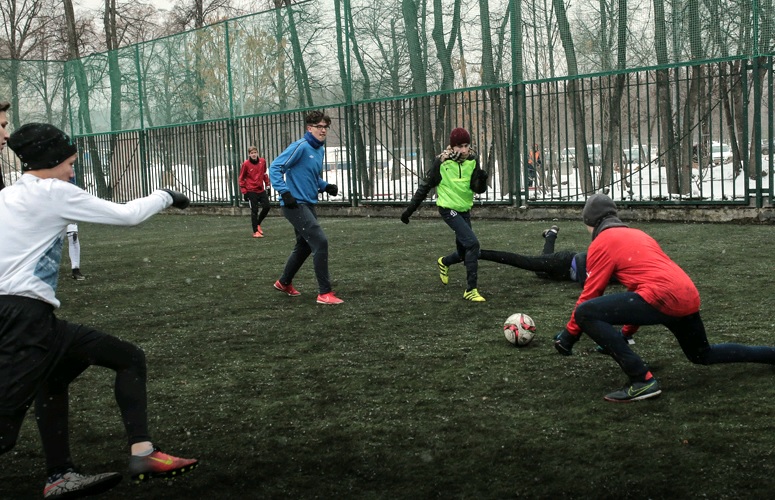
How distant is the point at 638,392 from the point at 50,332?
319 cm

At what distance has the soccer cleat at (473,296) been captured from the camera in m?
8.73

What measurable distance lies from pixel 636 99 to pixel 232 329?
11012 mm

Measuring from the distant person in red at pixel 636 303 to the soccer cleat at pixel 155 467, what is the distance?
99.2 inches

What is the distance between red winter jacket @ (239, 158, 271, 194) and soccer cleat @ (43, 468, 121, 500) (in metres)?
14.6

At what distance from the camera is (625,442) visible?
4441 mm

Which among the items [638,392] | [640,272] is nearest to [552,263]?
[640,272]

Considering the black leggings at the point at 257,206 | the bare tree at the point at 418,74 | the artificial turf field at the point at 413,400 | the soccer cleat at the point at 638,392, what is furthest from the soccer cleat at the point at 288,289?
the bare tree at the point at 418,74

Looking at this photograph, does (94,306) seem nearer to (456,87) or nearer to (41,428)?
(41,428)

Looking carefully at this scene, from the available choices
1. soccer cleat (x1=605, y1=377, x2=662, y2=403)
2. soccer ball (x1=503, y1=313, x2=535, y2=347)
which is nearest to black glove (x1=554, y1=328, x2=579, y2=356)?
soccer cleat (x1=605, y1=377, x2=662, y2=403)

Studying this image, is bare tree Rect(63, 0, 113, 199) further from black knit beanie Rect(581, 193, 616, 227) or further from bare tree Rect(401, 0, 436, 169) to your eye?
black knit beanie Rect(581, 193, 616, 227)

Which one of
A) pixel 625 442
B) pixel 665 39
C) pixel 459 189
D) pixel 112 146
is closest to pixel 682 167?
pixel 665 39

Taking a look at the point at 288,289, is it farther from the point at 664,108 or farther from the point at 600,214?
the point at 664,108

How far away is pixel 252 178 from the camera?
731 inches

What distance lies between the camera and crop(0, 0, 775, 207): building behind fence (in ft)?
50.8
